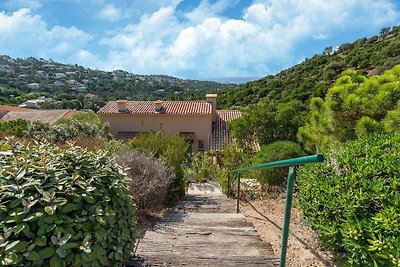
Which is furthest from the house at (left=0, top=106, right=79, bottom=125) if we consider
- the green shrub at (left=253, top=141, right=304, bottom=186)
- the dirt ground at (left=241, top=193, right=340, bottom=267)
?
the dirt ground at (left=241, top=193, right=340, bottom=267)

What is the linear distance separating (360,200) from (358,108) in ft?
10.2

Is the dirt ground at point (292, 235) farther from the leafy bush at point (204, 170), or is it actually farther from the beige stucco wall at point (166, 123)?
the beige stucco wall at point (166, 123)

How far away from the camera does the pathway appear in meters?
2.73

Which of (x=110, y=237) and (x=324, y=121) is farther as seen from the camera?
(x=324, y=121)

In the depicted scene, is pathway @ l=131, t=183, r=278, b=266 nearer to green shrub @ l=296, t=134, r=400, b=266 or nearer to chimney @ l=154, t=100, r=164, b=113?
green shrub @ l=296, t=134, r=400, b=266

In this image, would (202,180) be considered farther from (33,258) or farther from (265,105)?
(33,258)

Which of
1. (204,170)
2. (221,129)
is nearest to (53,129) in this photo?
(221,129)

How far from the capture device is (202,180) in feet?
38.7

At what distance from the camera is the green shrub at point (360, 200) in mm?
1919

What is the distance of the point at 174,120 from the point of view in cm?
2447

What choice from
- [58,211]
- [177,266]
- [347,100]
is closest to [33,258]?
[58,211]

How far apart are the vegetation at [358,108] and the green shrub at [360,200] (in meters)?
1.47

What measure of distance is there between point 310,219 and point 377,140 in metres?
1.09

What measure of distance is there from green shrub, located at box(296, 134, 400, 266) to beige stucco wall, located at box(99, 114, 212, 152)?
20.9 meters
